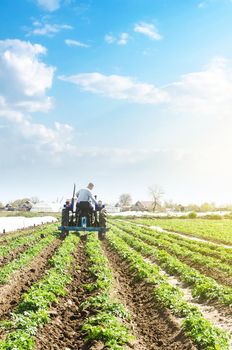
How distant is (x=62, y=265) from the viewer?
1555 cm

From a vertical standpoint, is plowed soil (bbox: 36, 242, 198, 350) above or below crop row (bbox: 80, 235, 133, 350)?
below

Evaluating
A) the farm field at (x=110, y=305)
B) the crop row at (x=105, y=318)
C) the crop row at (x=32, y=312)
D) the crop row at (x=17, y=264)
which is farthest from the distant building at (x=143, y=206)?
the crop row at (x=105, y=318)

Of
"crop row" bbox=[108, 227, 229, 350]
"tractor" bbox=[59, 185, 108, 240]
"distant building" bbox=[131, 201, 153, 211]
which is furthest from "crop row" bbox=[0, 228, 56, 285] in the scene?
"distant building" bbox=[131, 201, 153, 211]

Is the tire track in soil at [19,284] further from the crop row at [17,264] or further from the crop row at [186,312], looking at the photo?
the crop row at [186,312]

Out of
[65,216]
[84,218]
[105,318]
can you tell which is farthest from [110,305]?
[65,216]

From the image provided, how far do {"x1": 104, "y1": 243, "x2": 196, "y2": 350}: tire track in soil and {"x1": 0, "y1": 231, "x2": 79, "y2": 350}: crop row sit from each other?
1.79m

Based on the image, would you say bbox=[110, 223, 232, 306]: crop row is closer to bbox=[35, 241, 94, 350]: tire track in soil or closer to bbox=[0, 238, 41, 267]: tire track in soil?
bbox=[35, 241, 94, 350]: tire track in soil

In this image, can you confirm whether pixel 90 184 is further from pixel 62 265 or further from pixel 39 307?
pixel 39 307

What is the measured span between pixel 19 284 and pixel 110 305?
3912 millimetres

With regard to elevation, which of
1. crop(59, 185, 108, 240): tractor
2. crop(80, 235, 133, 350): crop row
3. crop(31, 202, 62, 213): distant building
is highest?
crop(31, 202, 62, 213): distant building

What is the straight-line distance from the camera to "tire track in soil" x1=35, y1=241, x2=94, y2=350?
804cm

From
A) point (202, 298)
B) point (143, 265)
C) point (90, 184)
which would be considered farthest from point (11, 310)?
point (90, 184)

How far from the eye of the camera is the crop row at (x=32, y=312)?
7.27 meters

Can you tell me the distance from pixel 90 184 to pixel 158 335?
15.3m
